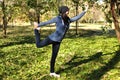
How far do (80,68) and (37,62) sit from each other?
10.5ft

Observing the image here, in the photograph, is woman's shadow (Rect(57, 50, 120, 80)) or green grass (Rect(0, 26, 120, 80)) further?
green grass (Rect(0, 26, 120, 80))

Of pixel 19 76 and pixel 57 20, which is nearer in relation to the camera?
pixel 57 20

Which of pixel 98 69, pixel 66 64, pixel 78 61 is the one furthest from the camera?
pixel 78 61

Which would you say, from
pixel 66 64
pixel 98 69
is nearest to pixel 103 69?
pixel 98 69

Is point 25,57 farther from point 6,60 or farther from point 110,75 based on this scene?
point 110,75

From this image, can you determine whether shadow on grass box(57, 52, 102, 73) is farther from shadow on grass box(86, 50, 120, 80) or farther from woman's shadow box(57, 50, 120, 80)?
shadow on grass box(86, 50, 120, 80)

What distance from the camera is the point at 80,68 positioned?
16.0m

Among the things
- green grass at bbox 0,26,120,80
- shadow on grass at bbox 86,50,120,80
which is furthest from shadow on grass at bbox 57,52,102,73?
shadow on grass at bbox 86,50,120,80

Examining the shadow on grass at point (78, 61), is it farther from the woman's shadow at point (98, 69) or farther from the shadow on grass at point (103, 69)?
the shadow on grass at point (103, 69)

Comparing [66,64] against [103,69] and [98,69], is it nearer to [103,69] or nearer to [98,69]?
[98,69]

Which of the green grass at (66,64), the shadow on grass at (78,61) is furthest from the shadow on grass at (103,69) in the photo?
the shadow on grass at (78,61)

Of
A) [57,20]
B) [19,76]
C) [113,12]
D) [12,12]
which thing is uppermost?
[57,20]

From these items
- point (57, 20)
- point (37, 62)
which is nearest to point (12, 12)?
point (37, 62)

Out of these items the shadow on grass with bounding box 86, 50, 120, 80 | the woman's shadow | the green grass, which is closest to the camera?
the shadow on grass with bounding box 86, 50, 120, 80
